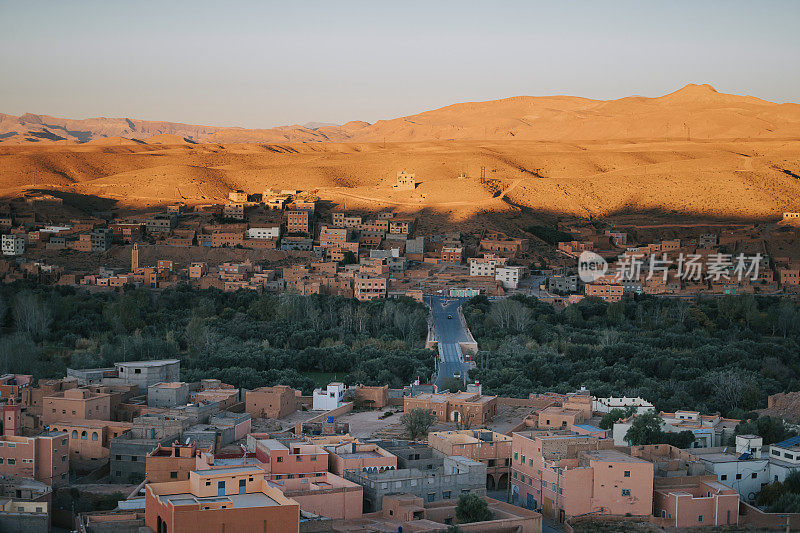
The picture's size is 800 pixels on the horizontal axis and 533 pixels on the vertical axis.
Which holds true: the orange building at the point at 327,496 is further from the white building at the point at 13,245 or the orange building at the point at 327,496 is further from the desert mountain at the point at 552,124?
the desert mountain at the point at 552,124

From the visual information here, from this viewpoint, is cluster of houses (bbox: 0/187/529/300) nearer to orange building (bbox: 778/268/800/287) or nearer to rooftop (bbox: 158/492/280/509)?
orange building (bbox: 778/268/800/287)

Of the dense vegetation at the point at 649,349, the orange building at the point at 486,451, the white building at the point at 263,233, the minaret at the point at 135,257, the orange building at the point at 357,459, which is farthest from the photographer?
the white building at the point at 263,233

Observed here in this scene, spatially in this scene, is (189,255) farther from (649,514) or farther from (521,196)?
(649,514)

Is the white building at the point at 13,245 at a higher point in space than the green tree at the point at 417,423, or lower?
higher

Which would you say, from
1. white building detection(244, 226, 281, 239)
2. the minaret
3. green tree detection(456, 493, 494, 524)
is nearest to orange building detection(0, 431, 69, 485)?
green tree detection(456, 493, 494, 524)

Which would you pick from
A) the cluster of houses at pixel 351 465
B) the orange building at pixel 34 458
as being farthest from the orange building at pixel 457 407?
the orange building at pixel 34 458

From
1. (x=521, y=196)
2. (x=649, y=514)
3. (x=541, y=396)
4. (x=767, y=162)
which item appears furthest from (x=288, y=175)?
(x=649, y=514)

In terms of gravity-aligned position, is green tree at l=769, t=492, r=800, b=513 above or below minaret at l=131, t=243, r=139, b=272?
below
